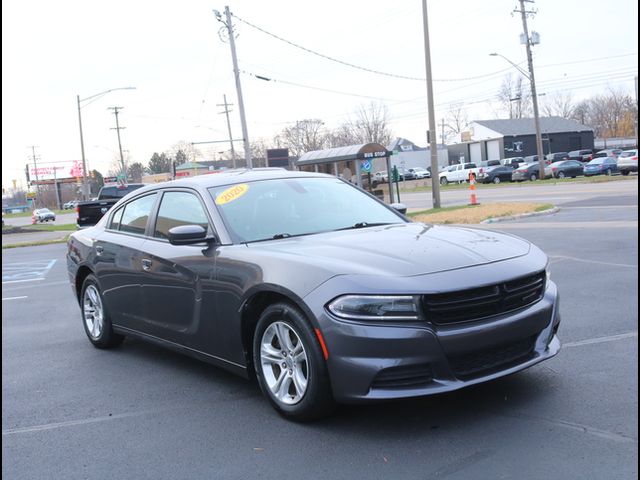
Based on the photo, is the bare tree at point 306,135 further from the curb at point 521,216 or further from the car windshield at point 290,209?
the car windshield at point 290,209

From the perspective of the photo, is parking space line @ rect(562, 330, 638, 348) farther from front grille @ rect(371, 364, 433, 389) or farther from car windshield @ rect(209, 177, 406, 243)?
front grille @ rect(371, 364, 433, 389)

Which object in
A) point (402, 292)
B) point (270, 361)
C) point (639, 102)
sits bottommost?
point (270, 361)

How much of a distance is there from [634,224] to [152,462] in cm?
1256

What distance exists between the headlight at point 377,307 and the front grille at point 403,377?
0.27 metres

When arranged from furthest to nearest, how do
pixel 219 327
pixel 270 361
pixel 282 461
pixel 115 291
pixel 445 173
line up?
pixel 445 173, pixel 115 291, pixel 219 327, pixel 270 361, pixel 282 461

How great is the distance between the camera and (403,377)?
A: 368cm

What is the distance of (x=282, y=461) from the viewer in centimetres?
361

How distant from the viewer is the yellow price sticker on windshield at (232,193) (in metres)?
5.11

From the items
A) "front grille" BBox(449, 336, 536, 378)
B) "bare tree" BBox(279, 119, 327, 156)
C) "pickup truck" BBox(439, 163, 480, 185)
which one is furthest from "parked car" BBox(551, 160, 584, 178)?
"front grille" BBox(449, 336, 536, 378)

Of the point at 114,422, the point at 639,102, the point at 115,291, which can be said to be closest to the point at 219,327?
the point at 114,422

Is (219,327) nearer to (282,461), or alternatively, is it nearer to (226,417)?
(226,417)

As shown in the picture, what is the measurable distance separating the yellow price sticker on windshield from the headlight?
66.9 inches

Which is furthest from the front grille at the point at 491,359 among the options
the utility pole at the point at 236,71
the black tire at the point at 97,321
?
the utility pole at the point at 236,71

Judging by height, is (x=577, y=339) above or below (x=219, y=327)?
below
